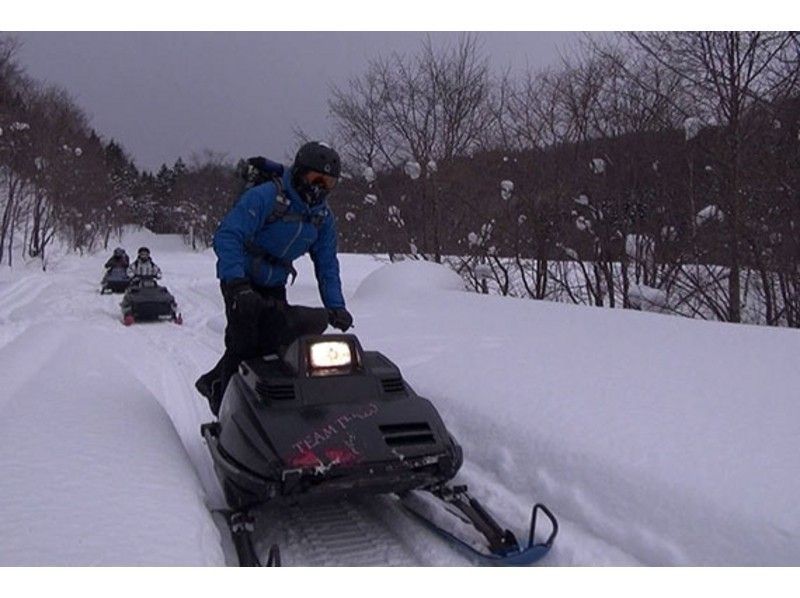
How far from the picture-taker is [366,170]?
38.7ft

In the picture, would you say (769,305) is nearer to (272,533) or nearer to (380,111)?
(272,533)

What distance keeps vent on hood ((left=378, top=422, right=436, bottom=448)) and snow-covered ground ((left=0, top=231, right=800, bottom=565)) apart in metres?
0.38

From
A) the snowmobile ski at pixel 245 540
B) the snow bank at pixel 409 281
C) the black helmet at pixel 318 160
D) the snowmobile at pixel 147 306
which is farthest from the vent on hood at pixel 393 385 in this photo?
the snowmobile at pixel 147 306

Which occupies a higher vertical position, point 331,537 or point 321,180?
point 321,180

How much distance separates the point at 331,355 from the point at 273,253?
760 mm

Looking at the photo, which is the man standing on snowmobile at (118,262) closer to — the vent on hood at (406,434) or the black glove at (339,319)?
the black glove at (339,319)

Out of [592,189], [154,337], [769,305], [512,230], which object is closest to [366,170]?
[512,230]

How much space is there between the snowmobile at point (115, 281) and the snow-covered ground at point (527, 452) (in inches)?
332

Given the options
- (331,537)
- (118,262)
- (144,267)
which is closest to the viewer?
(331,537)

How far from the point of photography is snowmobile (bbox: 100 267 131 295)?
45.5 ft

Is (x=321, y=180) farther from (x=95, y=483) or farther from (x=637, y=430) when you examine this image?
(x=637, y=430)

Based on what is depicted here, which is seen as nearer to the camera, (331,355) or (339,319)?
(331,355)

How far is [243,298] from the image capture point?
3.05 metres

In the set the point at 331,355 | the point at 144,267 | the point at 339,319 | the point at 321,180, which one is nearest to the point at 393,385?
the point at 331,355
